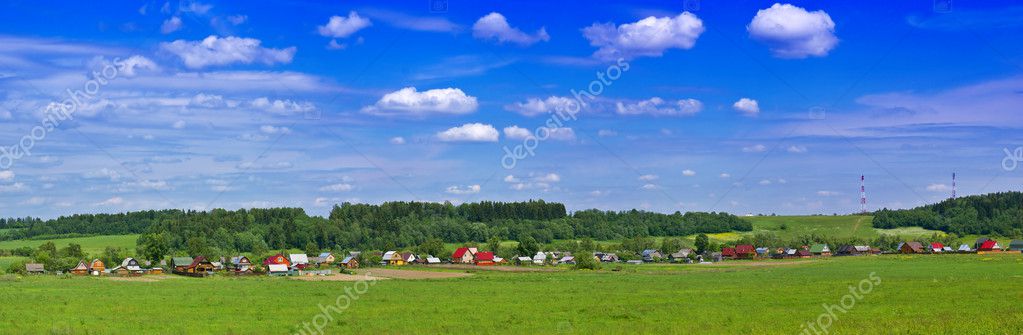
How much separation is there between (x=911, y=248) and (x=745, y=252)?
3422 cm

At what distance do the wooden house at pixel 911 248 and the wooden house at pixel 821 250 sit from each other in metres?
14.6

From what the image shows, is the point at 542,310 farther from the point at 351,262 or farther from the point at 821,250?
the point at 821,250

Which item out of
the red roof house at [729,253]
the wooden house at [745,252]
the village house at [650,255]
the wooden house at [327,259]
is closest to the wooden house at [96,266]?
the wooden house at [327,259]

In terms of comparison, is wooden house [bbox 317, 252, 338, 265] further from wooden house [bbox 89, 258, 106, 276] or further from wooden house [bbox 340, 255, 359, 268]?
wooden house [bbox 89, 258, 106, 276]

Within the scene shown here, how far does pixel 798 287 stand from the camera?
5906 centimetres

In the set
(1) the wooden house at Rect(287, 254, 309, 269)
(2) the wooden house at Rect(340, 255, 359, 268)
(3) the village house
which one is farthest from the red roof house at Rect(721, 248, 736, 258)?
(1) the wooden house at Rect(287, 254, 309, 269)

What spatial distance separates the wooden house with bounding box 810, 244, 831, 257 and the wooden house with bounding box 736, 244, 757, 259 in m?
13.2

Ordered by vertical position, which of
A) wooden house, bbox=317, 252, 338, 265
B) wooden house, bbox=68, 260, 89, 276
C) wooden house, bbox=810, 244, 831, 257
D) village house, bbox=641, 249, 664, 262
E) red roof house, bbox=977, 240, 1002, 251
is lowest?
wooden house, bbox=68, 260, 89, 276

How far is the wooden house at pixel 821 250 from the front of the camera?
613 ft

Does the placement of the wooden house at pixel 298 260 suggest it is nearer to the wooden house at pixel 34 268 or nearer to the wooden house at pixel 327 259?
the wooden house at pixel 327 259

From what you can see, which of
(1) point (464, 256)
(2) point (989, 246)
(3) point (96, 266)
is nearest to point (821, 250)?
(2) point (989, 246)

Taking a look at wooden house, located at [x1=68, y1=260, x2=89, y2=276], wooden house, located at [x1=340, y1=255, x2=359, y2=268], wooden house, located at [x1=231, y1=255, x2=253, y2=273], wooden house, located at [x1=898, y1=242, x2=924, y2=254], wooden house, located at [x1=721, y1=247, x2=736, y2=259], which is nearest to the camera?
wooden house, located at [x1=231, y1=255, x2=253, y2=273]

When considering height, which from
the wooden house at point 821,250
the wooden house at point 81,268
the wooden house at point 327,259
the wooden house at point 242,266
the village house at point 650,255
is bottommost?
the wooden house at point 81,268

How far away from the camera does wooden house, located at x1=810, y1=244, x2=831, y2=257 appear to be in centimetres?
18677
